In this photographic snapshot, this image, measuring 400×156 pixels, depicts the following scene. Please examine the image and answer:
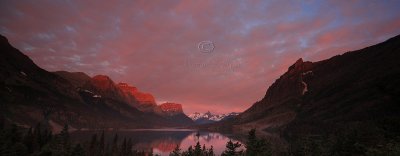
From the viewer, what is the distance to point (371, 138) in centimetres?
5838

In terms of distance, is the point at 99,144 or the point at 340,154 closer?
the point at 340,154

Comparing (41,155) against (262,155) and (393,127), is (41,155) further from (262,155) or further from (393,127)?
(393,127)

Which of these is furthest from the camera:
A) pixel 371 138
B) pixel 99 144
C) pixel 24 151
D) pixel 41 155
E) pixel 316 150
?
pixel 99 144

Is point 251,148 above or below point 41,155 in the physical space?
above

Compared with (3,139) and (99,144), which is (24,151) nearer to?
(3,139)

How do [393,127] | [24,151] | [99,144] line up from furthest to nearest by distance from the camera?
[99,144]
[24,151]
[393,127]

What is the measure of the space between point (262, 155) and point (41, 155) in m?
87.1

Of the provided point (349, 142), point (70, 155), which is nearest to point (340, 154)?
point (349, 142)

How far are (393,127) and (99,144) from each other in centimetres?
14479

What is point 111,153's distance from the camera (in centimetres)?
16850

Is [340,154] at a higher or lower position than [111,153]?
higher

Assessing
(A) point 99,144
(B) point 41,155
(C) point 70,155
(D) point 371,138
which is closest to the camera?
(D) point 371,138

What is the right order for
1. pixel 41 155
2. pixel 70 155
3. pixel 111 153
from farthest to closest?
pixel 111 153 → pixel 41 155 → pixel 70 155

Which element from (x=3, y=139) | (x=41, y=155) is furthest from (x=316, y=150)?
(x=3, y=139)
